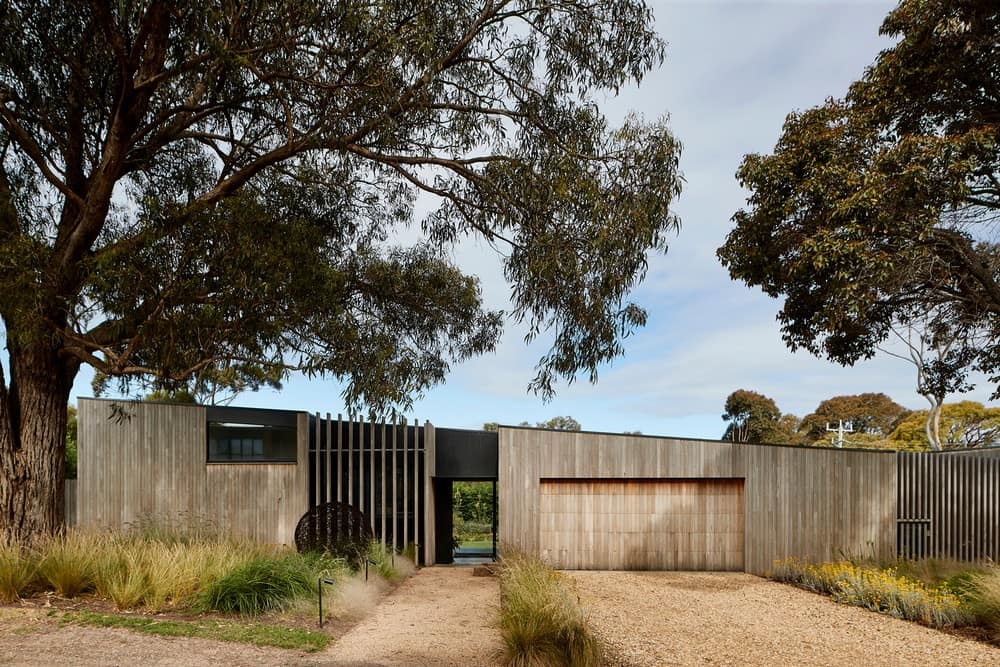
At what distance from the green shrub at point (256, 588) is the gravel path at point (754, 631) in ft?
11.0

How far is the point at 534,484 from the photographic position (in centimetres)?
1307

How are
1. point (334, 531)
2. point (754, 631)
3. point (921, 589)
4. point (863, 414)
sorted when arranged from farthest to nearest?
point (863, 414)
point (334, 531)
point (921, 589)
point (754, 631)

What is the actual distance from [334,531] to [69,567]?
363cm

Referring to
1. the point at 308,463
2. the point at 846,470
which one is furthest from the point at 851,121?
the point at 308,463

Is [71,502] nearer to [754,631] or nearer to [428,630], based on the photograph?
[428,630]

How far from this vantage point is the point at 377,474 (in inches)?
544

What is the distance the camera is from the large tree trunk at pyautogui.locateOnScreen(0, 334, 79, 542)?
943 centimetres

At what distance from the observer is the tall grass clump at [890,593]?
8492 mm

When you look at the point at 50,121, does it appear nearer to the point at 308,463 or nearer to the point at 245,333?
the point at 245,333

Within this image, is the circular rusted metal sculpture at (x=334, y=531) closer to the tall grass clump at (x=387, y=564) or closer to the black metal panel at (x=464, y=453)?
the tall grass clump at (x=387, y=564)

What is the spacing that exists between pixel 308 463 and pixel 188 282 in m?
5.86

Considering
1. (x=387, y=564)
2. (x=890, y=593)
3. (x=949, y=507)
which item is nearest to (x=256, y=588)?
(x=387, y=564)

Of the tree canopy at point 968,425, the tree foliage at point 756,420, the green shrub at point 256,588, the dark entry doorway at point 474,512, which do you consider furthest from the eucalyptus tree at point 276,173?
the tree foliage at point 756,420

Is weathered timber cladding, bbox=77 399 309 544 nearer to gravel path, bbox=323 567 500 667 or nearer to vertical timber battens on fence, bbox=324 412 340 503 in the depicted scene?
vertical timber battens on fence, bbox=324 412 340 503
